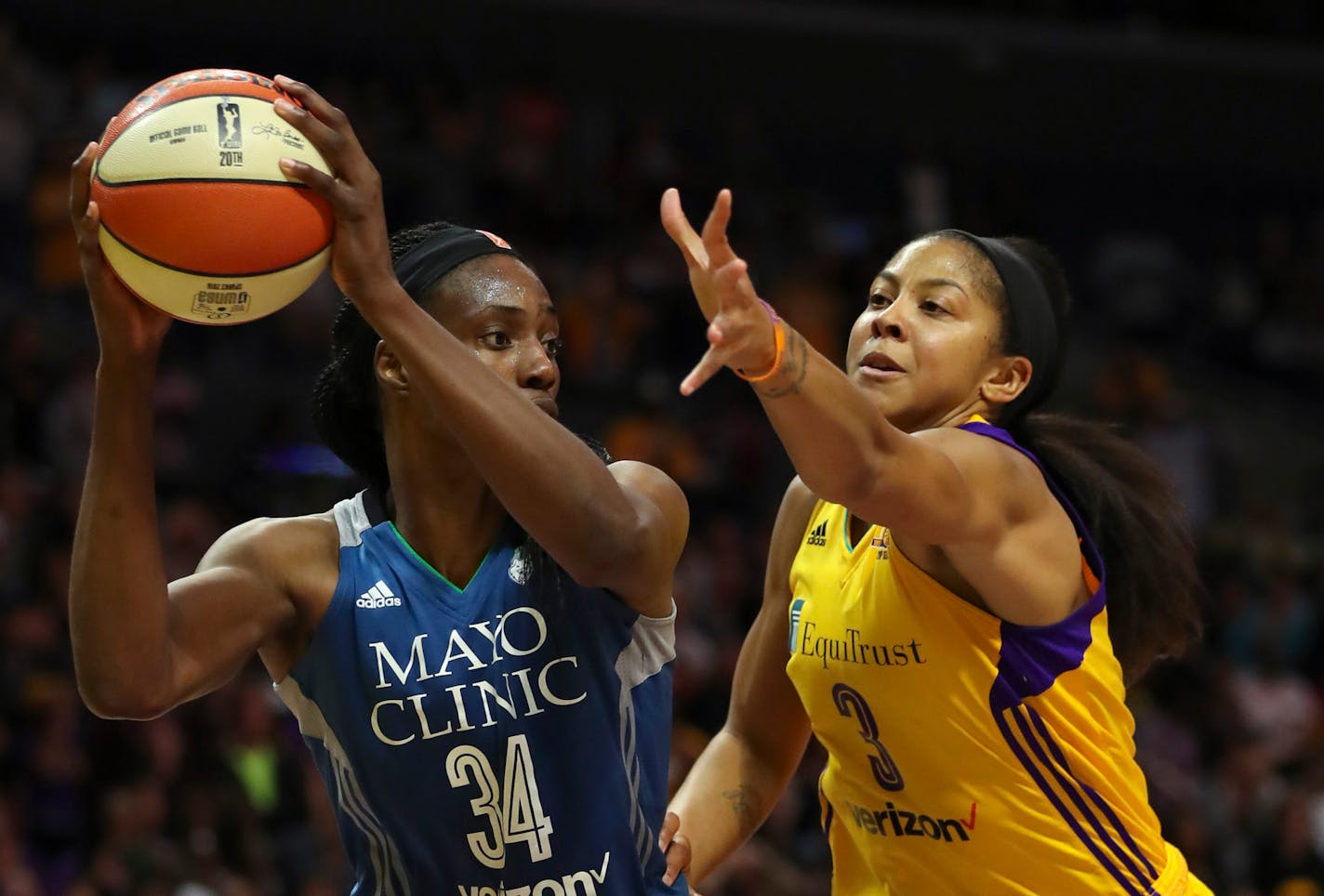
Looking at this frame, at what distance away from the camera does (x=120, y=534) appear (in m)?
2.97

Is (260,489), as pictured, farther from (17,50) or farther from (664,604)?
(664,604)

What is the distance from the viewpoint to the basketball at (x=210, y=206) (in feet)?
9.44

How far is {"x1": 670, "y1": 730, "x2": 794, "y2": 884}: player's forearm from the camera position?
3.85 meters

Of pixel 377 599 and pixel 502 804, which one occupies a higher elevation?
pixel 377 599

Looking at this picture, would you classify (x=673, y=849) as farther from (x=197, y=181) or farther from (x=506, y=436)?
(x=197, y=181)

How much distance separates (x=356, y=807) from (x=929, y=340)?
1.45 m

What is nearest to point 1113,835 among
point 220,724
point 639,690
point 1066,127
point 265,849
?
point 639,690

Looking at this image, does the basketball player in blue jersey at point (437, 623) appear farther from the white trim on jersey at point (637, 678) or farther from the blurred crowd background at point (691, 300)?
the blurred crowd background at point (691, 300)

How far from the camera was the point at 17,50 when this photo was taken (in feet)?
42.7

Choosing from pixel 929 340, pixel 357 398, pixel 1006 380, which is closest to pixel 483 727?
pixel 357 398

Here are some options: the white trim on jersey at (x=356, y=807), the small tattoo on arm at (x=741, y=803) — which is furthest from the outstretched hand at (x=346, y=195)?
the small tattoo on arm at (x=741, y=803)

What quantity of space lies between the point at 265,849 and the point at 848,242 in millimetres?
10361

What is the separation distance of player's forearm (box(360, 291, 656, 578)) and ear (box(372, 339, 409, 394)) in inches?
17.8

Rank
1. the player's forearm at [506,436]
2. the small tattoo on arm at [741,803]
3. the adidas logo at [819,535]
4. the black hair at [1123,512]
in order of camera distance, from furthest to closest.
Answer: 1. the small tattoo on arm at [741,803]
2. the adidas logo at [819,535]
3. the black hair at [1123,512]
4. the player's forearm at [506,436]
